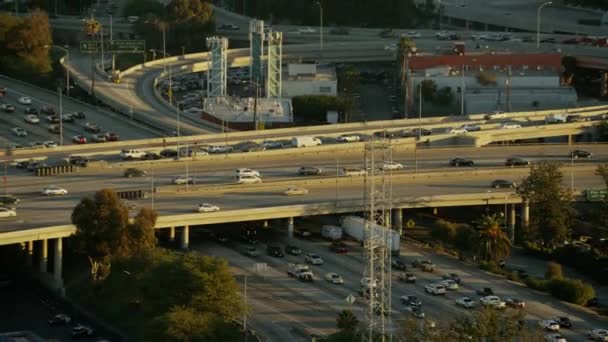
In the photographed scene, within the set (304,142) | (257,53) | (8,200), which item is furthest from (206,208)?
(257,53)

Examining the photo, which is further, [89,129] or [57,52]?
[57,52]

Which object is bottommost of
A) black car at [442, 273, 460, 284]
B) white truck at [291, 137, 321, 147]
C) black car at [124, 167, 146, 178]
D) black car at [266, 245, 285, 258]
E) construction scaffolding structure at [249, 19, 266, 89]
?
black car at [442, 273, 460, 284]

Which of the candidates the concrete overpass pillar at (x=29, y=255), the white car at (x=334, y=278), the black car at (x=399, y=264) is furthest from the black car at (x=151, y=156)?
the white car at (x=334, y=278)

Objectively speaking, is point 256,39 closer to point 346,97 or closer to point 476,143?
point 346,97

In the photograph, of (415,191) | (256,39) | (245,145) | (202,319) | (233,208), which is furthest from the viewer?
(256,39)

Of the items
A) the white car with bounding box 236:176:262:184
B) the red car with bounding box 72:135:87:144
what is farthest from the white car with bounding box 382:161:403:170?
the red car with bounding box 72:135:87:144

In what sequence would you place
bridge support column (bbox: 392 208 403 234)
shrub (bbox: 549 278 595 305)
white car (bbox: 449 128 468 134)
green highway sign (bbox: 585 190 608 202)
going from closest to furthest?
shrub (bbox: 549 278 595 305), bridge support column (bbox: 392 208 403 234), green highway sign (bbox: 585 190 608 202), white car (bbox: 449 128 468 134)

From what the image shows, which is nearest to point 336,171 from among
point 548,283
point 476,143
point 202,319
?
point 476,143

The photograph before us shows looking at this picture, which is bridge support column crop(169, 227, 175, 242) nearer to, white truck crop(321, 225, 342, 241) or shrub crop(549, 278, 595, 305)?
white truck crop(321, 225, 342, 241)
